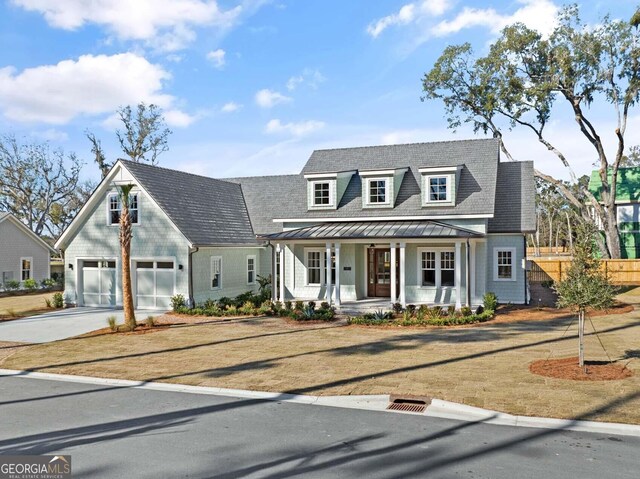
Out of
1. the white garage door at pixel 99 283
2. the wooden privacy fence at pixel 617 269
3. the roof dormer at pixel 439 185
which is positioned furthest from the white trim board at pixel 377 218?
the wooden privacy fence at pixel 617 269

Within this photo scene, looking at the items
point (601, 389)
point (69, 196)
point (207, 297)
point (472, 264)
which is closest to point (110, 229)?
point (207, 297)

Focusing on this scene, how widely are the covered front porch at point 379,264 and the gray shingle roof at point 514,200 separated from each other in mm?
1924

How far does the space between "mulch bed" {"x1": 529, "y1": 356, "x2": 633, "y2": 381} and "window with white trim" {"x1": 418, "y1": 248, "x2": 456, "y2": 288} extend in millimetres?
11251

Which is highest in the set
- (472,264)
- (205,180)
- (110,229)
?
(205,180)

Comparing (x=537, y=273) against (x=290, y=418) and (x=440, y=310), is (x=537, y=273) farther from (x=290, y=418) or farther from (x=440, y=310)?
(x=290, y=418)

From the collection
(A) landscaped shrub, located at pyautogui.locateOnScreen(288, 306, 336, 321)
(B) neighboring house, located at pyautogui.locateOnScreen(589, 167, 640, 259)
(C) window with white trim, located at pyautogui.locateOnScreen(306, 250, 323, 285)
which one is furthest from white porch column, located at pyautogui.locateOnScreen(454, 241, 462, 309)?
(B) neighboring house, located at pyautogui.locateOnScreen(589, 167, 640, 259)

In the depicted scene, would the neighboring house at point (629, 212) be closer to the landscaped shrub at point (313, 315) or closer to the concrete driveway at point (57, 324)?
the landscaped shrub at point (313, 315)

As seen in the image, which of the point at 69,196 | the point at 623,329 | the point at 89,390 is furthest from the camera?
the point at 69,196

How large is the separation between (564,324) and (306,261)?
40.5 ft

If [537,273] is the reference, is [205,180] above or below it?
above

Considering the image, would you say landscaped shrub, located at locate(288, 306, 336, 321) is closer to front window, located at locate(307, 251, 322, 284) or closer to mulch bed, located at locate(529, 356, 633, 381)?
front window, located at locate(307, 251, 322, 284)

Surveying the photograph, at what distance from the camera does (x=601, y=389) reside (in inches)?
389

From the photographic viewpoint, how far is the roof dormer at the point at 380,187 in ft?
80.6

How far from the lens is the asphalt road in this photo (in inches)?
259
